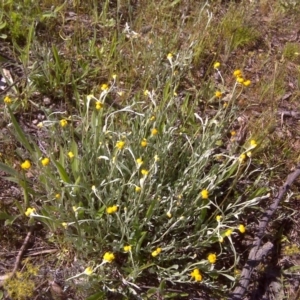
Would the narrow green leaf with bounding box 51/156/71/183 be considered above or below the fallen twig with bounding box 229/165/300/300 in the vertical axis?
above

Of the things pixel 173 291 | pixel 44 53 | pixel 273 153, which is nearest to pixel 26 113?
pixel 44 53

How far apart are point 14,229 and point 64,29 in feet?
4.55

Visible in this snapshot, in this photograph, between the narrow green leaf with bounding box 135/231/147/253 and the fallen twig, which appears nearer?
the narrow green leaf with bounding box 135/231/147/253

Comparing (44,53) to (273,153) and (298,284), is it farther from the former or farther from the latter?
(298,284)

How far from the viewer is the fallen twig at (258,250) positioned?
7.00 feet

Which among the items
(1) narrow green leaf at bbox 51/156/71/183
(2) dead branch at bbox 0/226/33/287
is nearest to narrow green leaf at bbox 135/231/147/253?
(1) narrow green leaf at bbox 51/156/71/183

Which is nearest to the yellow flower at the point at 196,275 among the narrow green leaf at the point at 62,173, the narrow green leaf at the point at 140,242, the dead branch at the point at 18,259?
the narrow green leaf at the point at 140,242

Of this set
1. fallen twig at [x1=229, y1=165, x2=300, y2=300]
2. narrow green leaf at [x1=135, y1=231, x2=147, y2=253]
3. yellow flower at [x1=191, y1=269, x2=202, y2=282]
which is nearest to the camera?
yellow flower at [x1=191, y1=269, x2=202, y2=282]

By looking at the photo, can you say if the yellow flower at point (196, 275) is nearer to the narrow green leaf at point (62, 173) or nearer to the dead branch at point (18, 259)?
the narrow green leaf at point (62, 173)

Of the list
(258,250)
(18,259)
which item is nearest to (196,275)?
(258,250)

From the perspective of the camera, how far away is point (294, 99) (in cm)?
300

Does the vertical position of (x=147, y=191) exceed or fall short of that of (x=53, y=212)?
it exceeds it

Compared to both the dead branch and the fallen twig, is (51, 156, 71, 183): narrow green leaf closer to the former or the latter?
the dead branch

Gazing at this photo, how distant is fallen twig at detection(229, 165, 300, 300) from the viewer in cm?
213
